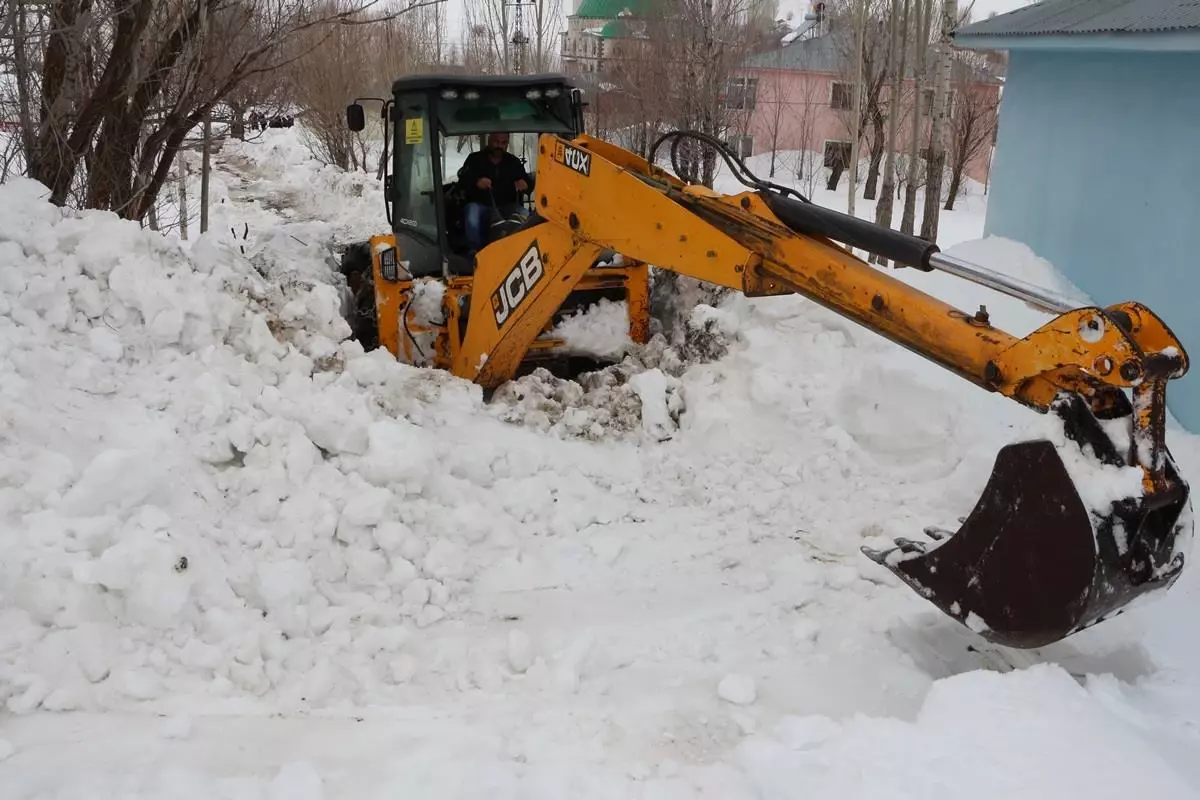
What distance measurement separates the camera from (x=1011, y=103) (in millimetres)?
9305

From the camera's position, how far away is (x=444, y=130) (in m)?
6.46

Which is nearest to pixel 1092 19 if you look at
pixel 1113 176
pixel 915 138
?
pixel 1113 176

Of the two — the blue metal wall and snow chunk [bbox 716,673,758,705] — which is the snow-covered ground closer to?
snow chunk [bbox 716,673,758,705]

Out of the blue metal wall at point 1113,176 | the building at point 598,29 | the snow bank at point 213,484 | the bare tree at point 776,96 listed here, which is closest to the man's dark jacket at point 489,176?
the snow bank at point 213,484

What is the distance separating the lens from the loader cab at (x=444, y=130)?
6.47 meters

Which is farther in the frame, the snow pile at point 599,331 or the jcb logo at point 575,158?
the snow pile at point 599,331

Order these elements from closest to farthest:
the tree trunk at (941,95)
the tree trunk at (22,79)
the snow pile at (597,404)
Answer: the snow pile at (597,404) → the tree trunk at (22,79) → the tree trunk at (941,95)

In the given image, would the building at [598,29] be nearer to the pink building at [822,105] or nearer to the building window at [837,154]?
the pink building at [822,105]

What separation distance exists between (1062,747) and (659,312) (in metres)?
4.89

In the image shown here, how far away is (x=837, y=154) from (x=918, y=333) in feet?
82.5

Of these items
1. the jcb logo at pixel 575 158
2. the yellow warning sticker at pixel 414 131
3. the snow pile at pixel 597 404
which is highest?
the yellow warning sticker at pixel 414 131

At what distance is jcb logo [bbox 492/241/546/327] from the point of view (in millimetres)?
5332

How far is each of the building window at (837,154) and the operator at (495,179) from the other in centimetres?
1999

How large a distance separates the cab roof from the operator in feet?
1.35
